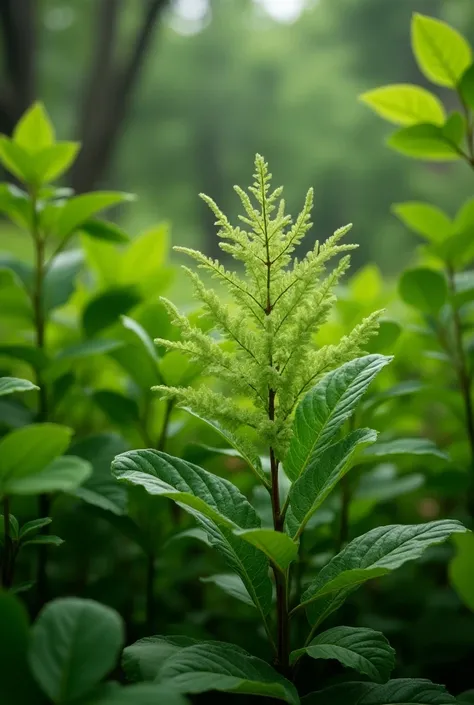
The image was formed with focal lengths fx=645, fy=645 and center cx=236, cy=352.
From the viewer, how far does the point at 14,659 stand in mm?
518

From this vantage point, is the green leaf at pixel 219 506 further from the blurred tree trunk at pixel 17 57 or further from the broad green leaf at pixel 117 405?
the blurred tree trunk at pixel 17 57

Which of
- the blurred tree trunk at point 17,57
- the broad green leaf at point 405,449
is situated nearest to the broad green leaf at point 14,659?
the broad green leaf at point 405,449

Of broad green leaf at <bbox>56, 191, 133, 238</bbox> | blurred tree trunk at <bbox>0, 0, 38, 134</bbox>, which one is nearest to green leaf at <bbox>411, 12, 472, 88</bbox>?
broad green leaf at <bbox>56, 191, 133, 238</bbox>

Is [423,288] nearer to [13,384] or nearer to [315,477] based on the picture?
[315,477]

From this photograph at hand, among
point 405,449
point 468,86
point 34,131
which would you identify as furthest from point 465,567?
point 34,131

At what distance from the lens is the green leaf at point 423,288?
1.15m

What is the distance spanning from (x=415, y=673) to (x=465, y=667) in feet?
0.53

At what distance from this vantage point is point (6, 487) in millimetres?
553

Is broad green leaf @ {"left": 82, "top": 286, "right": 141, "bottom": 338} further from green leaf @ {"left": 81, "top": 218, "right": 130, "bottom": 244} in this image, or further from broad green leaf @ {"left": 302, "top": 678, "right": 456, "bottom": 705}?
broad green leaf @ {"left": 302, "top": 678, "right": 456, "bottom": 705}

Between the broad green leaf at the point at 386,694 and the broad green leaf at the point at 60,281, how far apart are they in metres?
0.79

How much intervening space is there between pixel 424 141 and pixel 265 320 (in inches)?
23.5

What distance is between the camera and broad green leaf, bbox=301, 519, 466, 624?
0.63m

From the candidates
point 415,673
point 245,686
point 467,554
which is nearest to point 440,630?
point 415,673

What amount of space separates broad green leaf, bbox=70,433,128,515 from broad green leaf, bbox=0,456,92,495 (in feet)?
1.01
